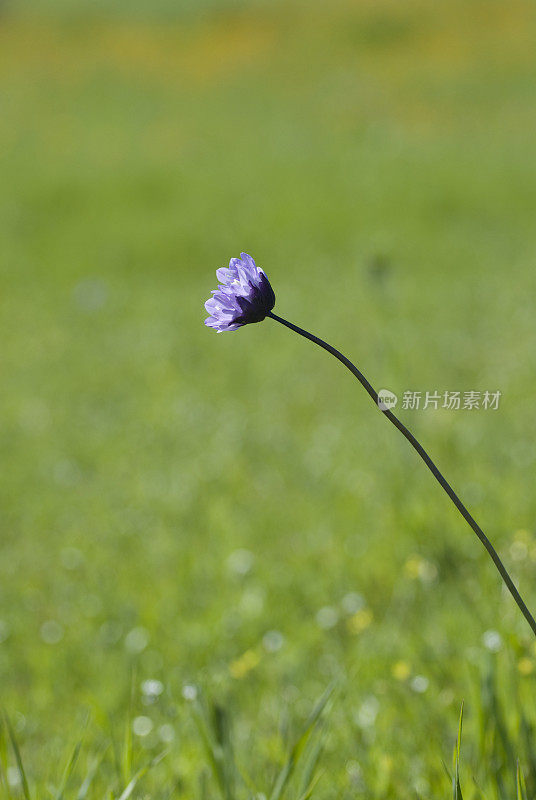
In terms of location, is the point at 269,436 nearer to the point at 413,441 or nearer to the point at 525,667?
the point at 525,667

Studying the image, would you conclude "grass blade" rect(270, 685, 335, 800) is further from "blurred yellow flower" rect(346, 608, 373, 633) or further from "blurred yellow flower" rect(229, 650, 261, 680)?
"blurred yellow flower" rect(346, 608, 373, 633)

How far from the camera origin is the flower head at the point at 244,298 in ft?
3.31

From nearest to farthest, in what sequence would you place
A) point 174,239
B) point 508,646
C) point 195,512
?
1. point 508,646
2. point 195,512
3. point 174,239

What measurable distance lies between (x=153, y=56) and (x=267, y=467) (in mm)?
17877

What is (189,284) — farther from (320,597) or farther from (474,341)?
(320,597)

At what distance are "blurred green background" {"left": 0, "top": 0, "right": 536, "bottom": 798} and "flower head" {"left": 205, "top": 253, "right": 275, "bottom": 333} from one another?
84 cm

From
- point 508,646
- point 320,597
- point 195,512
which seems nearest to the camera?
point 508,646

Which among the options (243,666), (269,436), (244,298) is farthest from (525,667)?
(269,436)

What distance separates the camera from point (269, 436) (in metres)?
4.65

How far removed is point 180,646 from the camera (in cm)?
260

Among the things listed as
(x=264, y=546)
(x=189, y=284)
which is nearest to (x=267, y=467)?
(x=264, y=546)

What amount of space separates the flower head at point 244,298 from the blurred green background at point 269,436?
84 centimetres

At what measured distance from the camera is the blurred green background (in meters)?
2.21

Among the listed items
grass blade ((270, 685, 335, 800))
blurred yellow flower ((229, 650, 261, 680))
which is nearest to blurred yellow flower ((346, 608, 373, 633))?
blurred yellow flower ((229, 650, 261, 680))
